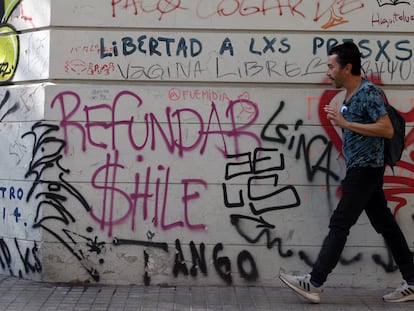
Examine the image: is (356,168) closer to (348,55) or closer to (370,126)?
(370,126)

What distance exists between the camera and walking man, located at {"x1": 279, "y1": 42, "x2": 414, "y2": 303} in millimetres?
5531

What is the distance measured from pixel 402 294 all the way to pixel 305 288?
789mm

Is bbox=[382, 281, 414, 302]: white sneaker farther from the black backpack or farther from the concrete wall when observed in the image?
the black backpack

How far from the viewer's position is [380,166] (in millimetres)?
5555

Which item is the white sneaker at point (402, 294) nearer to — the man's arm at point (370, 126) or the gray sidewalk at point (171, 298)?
the gray sidewalk at point (171, 298)

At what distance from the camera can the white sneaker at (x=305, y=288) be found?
18.5 ft

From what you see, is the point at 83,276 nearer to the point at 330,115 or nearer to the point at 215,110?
the point at 215,110

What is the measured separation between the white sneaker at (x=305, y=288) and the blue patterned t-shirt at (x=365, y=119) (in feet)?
3.01

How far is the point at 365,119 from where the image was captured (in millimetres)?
5594

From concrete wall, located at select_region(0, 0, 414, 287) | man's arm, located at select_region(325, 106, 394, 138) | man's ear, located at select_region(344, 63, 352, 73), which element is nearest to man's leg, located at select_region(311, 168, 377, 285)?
man's arm, located at select_region(325, 106, 394, 138)

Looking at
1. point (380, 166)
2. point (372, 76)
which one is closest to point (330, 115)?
point (380, 166)

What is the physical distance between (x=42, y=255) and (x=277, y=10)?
278 cm

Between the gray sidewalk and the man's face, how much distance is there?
1.68 m

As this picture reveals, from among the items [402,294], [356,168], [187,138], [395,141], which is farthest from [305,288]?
[187,138]
